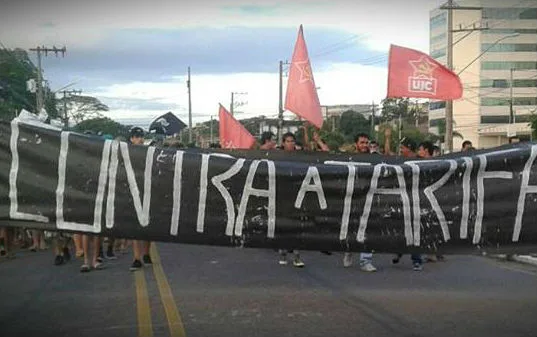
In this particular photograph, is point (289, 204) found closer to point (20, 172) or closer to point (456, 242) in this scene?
point (456, 242)

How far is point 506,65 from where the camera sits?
9356 cm

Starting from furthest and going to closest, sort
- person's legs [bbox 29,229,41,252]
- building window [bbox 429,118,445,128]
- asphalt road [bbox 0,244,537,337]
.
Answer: building window [bbox 429,118,445,128], person's legs [bbox 29,229,41,252], asphalt road [bbox 0,244,537,337]

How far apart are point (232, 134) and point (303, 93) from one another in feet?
14.0

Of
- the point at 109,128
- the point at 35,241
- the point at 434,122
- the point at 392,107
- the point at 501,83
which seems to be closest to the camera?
the point at 35,241

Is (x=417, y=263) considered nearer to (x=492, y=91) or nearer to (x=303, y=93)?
(x=303, y=93)

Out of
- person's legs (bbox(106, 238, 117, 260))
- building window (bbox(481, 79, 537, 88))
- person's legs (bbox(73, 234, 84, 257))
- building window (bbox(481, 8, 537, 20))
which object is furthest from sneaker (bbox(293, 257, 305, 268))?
building window (bbox(481, 79, 537, 88))

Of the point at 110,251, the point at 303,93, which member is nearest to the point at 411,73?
the point at 303,93

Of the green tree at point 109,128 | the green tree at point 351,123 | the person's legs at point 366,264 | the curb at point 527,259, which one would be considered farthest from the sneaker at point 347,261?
the green tree at point 351,123

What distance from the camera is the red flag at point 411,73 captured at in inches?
463

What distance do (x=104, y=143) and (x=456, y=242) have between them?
8.71 ft

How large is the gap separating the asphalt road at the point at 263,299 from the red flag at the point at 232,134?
202 inches

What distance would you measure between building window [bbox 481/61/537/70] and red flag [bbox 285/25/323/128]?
274ft

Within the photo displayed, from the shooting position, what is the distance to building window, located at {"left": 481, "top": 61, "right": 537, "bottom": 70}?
9112 cm

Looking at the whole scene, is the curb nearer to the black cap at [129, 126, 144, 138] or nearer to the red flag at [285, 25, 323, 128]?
the red flag at [285, 25, 323, 128]
